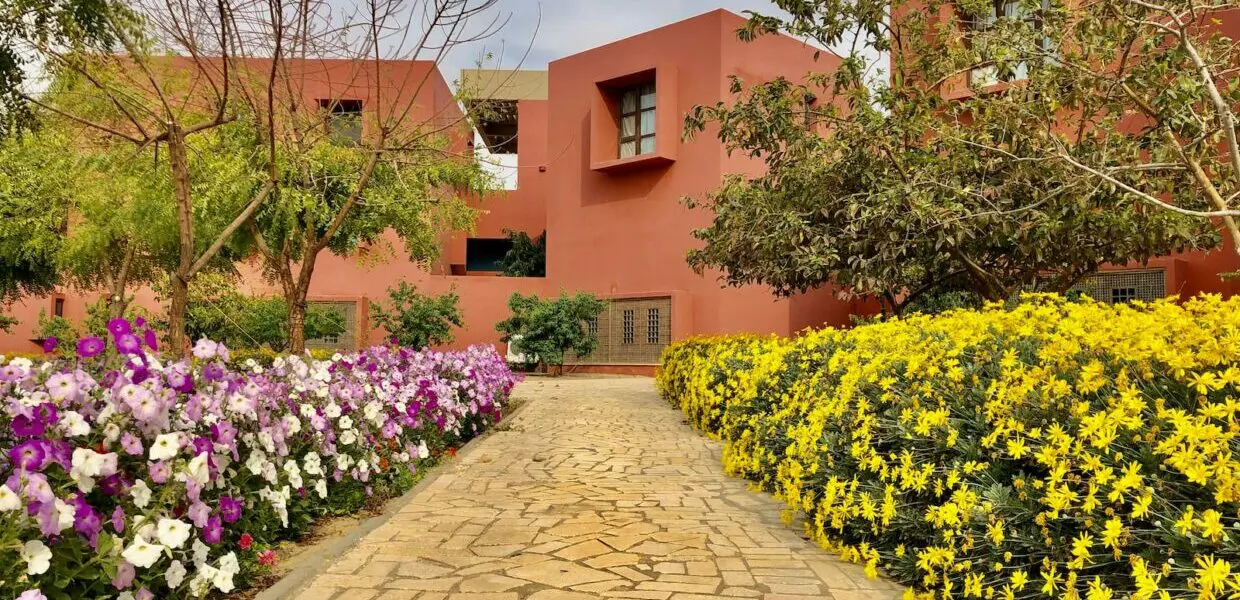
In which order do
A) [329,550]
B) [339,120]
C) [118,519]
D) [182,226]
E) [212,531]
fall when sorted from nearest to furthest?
[118,519]
[212,531]
[329,550]
[182,226]
[339,120]

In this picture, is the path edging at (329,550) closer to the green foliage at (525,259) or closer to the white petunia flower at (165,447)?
the white petunia flower at (165,447)

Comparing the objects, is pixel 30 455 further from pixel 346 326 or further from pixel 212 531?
pixel 346 326

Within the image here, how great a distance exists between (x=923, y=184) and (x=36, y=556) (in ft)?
23.1

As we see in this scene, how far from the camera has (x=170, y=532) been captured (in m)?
2.98

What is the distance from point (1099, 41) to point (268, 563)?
702 centimetres

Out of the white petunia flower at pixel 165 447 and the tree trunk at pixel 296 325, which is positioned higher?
the tree trunk at pixel 296 325

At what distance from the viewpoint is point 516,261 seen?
22.3 m

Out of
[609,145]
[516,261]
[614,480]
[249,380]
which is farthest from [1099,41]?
[516,261]

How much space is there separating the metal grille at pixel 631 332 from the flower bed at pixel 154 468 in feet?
41.1

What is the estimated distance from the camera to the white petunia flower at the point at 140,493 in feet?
10.1

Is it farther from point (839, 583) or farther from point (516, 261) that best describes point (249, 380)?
point (516, 261)

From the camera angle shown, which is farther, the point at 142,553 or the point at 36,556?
the point at 142,553

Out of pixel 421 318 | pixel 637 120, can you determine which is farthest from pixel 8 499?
pixel 637 120

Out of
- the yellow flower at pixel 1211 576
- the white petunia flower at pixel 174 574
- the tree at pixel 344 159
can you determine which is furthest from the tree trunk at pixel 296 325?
the yellow flower at pixel 1211 576
